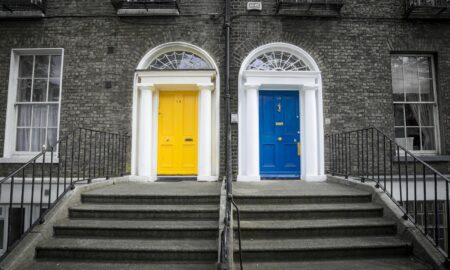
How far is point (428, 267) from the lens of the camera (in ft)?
11.2

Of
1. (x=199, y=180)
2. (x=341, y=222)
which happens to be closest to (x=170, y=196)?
(x=199, y=180)

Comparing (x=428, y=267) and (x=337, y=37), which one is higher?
(x=337, y=37)

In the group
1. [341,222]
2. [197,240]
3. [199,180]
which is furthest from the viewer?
[199,180]

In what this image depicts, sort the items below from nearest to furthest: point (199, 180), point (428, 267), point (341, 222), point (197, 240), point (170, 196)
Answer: point (428, 267) < point (197, 240) < point (341, 222) < point (170, 196) < point (199, 180)

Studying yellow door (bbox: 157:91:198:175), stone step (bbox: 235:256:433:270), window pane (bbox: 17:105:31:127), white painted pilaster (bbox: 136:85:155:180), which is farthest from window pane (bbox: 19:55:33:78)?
stone step (bbox: 235:256:433:270)

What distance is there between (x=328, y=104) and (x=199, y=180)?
342 centimetres

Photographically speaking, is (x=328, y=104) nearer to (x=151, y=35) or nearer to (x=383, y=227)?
(x=383, y=227)

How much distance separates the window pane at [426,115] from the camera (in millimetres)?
7160

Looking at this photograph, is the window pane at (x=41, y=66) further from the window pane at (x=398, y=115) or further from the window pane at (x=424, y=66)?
the window pane at (x=424, y=66)

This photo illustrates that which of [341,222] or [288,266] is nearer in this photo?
[288,266]

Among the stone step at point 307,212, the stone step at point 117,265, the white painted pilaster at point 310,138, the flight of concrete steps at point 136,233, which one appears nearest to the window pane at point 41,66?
the flight of concrete steps at point 136,233

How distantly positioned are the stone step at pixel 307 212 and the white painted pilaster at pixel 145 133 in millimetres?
3057

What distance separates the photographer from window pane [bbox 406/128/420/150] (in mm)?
7078

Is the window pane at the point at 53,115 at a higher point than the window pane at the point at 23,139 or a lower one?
higher
